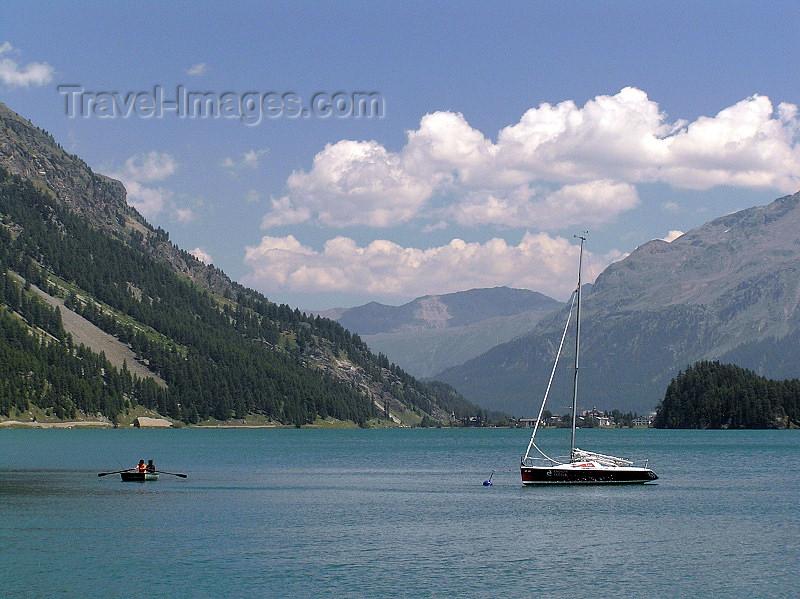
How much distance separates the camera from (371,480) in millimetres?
145500

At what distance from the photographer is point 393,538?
84.2 metres

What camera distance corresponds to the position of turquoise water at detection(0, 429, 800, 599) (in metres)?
65.3

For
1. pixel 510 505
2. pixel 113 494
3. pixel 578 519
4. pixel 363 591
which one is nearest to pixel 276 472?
pixel 113 494

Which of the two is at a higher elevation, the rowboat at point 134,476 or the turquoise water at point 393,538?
the rowboat at point 134,476

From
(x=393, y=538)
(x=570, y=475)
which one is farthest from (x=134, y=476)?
(x=393, y=538)

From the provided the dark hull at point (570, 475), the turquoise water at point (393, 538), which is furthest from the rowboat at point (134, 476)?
the dark hull at point (570, 475)

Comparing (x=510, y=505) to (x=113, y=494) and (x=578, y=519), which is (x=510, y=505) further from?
(x=113, y=494)

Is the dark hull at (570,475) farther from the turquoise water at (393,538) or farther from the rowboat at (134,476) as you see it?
the rowboat at (134,476)

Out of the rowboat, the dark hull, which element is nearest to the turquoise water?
the rowboat

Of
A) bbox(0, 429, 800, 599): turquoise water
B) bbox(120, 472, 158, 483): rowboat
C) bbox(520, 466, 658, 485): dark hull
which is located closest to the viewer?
bbox(0, 429, 800, 599): turquoise water

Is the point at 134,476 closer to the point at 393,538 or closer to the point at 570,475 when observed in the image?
the point at 570,475

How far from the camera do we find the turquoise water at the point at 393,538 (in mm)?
65312

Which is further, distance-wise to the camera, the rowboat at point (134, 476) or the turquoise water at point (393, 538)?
the rowboat at point (134, 476)

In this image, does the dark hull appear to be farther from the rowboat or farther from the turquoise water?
the rowboat
